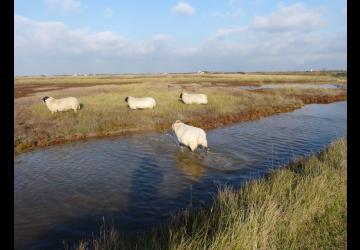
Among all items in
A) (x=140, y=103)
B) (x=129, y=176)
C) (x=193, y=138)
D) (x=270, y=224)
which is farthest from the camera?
(x=140, y=103)

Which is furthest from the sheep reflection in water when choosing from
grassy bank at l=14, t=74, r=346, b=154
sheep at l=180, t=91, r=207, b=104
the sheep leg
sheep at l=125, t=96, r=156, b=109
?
sheep at l=180, t=91, r=207, b=104

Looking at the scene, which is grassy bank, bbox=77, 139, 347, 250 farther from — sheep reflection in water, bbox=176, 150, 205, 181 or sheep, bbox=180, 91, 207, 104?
sheep, bbox=180, 91, 207, 104

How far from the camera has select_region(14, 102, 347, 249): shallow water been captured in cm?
963

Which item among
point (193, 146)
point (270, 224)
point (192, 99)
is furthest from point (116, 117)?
point (270, 224)

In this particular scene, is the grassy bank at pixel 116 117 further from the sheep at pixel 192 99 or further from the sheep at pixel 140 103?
the sheep at pixel 192 99

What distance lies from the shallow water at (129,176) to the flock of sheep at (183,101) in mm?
621

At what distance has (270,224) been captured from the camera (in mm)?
6445

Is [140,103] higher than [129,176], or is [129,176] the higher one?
[140,103]

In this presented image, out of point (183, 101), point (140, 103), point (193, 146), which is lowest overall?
point (193, 146)

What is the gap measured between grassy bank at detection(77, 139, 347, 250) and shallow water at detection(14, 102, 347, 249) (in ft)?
5.46

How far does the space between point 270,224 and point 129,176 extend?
7.79m

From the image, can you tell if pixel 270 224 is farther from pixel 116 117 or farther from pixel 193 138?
pixel 116 117

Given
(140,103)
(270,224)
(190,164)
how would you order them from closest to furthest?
1. (270,224)
2. (190,164)
3. (140,103)

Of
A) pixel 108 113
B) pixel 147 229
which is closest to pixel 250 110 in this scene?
pixel 108 113
